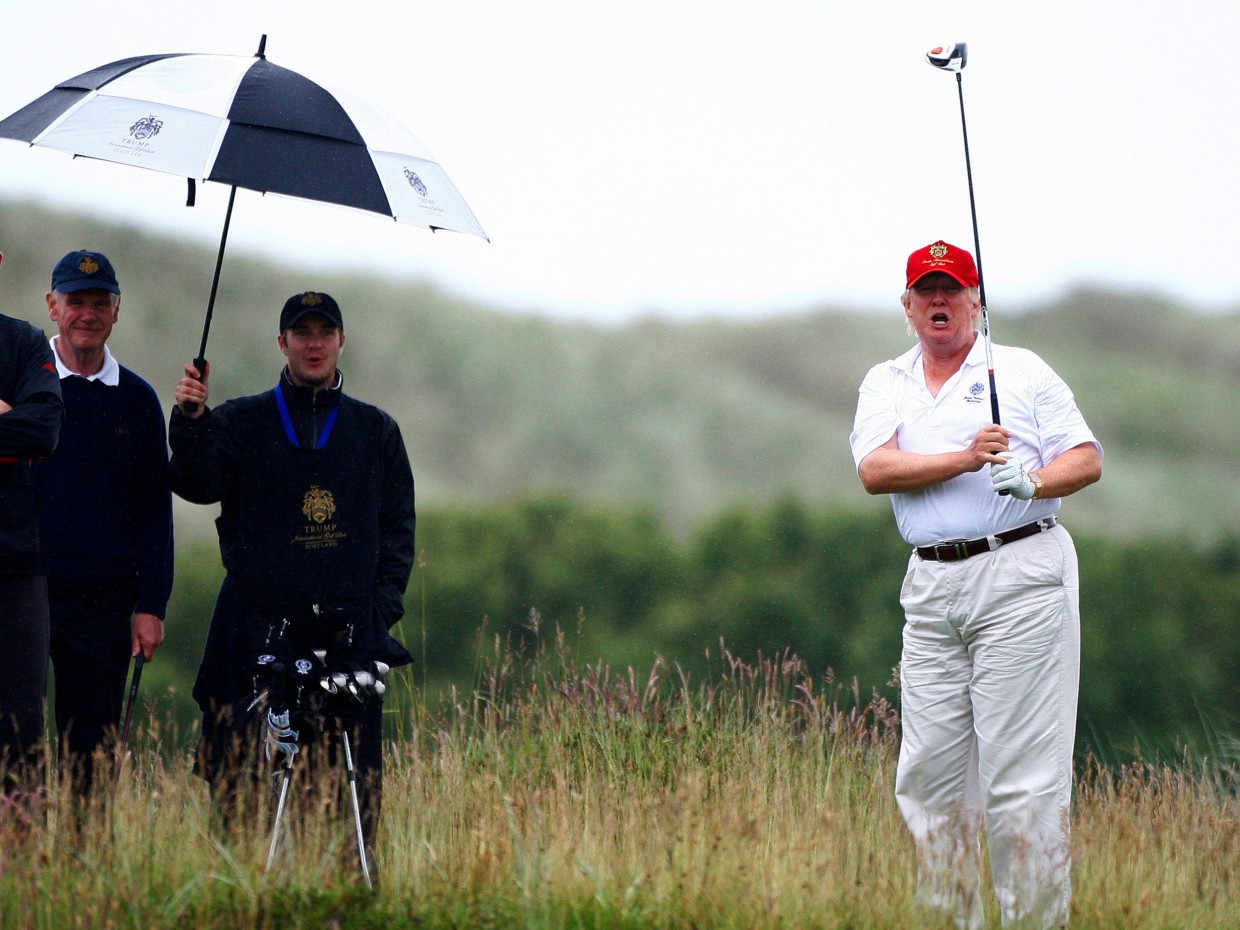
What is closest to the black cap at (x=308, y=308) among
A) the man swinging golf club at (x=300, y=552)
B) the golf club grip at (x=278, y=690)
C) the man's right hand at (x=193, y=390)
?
the man swinging golf club at (x=300, y=552)

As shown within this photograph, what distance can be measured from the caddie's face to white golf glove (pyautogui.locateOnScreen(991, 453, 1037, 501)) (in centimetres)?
52

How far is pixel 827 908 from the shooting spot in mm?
3992

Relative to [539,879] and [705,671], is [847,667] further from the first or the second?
[539,879]

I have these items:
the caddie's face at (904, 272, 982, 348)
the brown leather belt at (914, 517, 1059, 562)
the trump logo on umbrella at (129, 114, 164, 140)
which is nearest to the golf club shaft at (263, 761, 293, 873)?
the trump logo on umbrella at (129, 114, 164, 140)

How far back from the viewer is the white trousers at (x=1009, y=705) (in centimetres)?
409

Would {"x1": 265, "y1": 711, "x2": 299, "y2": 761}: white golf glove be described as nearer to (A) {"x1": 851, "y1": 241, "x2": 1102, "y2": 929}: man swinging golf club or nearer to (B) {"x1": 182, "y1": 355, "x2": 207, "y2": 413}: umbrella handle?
(B) {"x1": 182, "y1": 355, "x2": 207, "y2": 413}: umbrella handle

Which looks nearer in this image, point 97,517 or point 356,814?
point 356,814

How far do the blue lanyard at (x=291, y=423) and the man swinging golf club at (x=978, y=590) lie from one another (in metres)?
1.71

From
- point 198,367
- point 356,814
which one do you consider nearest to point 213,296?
point 198,367

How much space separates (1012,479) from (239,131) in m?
2.56

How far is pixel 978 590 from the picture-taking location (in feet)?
13.9

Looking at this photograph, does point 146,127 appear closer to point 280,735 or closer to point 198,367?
point 198,367

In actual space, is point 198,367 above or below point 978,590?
above

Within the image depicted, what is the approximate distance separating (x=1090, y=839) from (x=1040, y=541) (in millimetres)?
930
